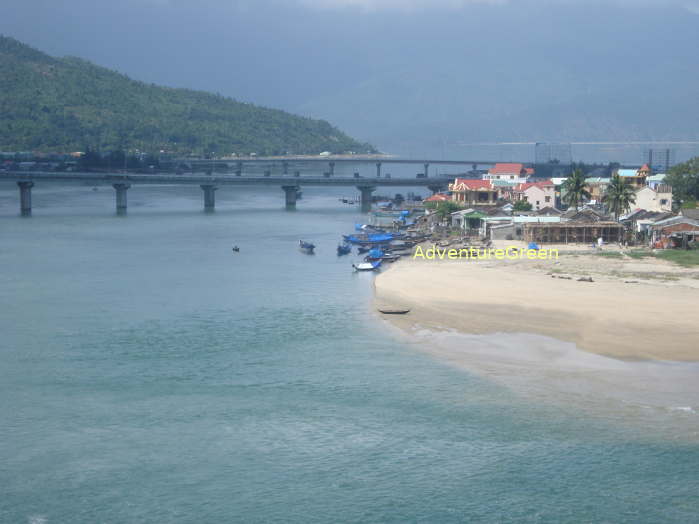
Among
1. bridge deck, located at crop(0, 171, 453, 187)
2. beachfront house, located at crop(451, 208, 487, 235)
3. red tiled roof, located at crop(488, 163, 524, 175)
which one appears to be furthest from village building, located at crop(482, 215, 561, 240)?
bridge deck, located at crop(0, 171, 453, 187)

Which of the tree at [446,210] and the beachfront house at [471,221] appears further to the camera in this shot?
the tree at [446,210]

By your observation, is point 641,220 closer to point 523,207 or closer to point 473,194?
point 523,207

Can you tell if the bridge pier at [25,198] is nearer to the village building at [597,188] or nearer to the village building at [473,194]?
the village building at [473,194]

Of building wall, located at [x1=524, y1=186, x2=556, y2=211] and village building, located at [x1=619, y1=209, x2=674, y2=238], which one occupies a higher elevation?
building wall, located at [x1=524, y1=186, x2=556, y2=211]

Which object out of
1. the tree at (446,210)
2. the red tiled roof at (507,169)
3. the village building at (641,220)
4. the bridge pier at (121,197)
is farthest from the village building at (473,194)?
the bridge pier at (121,197)

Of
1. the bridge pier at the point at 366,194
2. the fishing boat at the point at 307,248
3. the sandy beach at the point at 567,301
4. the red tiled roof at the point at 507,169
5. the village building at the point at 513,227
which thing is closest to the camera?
the sandy beach at the point at 567,301

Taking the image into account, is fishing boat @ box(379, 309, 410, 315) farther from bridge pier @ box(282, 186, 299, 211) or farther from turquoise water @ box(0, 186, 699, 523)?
bridge pier @ box(282, 186, 299, 211)
